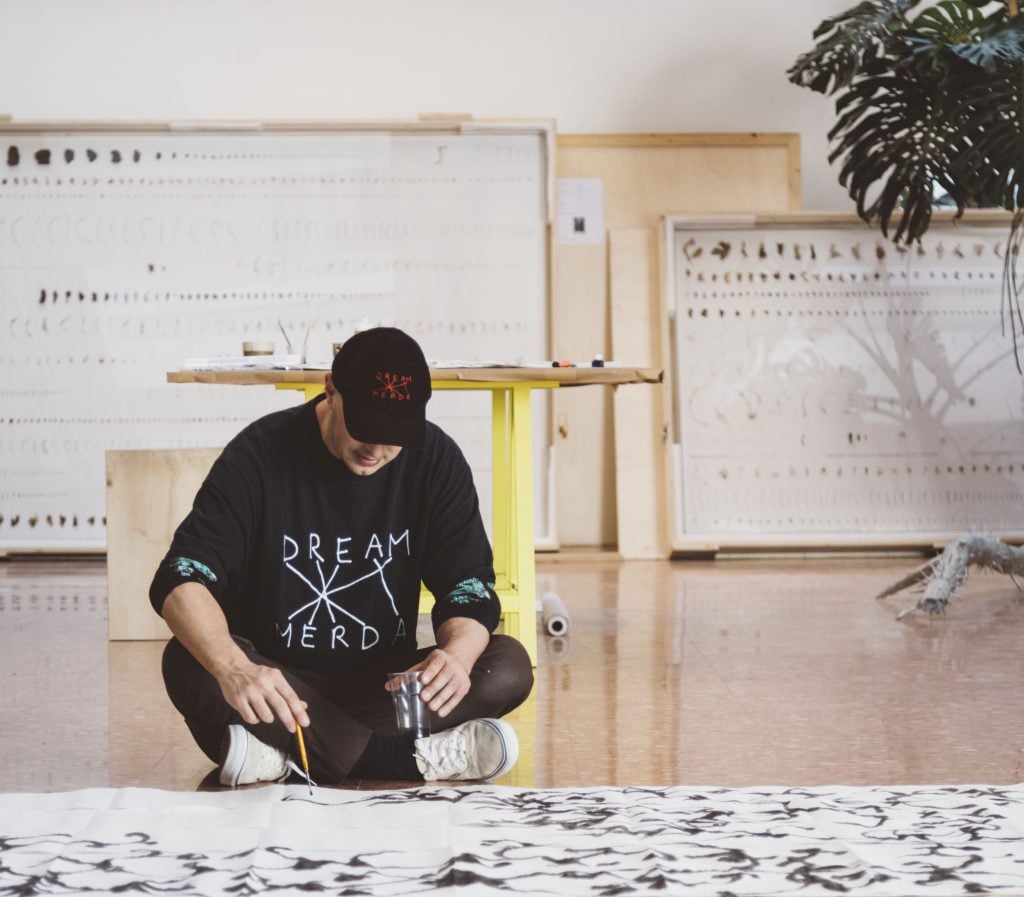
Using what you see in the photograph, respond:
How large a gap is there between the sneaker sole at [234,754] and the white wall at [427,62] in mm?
4144

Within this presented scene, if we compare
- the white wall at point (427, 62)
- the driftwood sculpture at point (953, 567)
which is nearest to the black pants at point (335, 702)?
the driftwood sculpture at point (953, 567)

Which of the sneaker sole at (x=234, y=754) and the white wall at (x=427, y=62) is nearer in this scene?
the sneaker sole at (x=234, y=754)

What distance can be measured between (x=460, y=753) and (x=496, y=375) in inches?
45.1

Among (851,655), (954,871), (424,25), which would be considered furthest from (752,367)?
(954,871)

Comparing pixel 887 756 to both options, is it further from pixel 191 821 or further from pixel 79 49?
pixel 79 49

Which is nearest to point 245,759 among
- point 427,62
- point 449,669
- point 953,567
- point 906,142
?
point 449,669

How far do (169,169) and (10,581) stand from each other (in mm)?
1873

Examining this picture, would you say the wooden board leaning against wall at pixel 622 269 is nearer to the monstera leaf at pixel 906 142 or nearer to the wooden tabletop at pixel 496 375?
the monstera leaf at pixel 906 142

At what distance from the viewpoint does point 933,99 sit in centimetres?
489

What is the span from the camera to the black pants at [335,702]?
2102mm

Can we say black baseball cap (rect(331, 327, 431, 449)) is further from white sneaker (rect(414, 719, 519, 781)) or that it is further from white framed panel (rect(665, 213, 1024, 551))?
white framed panel (rect(665, 213, 1024, 551))

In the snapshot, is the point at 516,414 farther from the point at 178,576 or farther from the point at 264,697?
the point at 264,697

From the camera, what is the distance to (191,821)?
1.87 metres

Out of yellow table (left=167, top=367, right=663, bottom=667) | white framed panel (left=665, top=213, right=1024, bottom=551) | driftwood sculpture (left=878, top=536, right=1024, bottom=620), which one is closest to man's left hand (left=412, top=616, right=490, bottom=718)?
yellow table (left=167, top=367, right=663, bottom=667)
